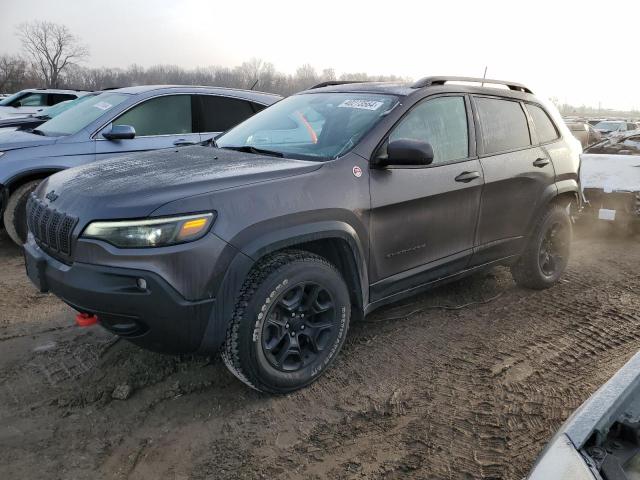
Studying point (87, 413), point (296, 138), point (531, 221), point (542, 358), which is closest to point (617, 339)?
point (542, 358)

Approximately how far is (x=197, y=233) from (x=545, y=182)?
319 centimetres

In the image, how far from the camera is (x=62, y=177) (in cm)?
322

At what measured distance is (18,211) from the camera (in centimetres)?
554

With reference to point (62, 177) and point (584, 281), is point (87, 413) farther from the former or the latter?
point (584, 281)

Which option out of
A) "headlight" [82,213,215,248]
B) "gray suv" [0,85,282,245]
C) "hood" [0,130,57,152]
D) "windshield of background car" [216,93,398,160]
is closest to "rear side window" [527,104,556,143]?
"windshield of background car" [216,93,398,160]

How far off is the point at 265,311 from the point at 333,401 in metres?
0.70

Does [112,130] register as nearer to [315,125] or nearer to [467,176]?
[315,125]

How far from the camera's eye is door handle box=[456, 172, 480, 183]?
12.3ft

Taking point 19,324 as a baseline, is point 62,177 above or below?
above

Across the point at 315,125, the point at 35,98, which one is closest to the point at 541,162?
the point at 315,125

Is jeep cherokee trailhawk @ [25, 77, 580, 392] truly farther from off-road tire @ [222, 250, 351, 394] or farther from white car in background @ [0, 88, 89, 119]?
white car in background @ [0, 88, 89, 119]

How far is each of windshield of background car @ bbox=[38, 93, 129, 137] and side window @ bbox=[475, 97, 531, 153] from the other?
4042 mm

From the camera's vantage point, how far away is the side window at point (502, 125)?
13.4 ft

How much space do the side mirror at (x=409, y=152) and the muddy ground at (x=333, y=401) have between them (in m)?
1.31
